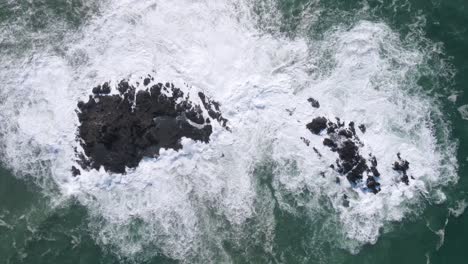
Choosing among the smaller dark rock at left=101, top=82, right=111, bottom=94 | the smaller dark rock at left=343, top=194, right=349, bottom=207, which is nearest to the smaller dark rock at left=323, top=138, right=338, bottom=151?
the smaller dark rock at left=343, top=194, right=349, bottom=207

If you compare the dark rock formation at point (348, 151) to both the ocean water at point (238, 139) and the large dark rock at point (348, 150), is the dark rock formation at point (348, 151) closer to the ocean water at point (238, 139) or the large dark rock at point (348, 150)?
the large dark rock at point (348, 150)

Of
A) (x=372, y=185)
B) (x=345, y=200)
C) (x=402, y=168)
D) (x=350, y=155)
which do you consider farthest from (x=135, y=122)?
(x=402, y=168)

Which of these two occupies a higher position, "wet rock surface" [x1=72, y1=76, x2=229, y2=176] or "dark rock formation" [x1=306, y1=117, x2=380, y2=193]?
"wet rock surface" [x1=72, y1=76, x2=229, y2=176]

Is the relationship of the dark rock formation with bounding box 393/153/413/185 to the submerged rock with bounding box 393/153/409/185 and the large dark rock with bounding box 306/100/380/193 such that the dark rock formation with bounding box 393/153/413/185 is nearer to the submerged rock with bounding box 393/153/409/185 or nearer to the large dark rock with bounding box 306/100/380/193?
the submerged rock with bounding box 393/153/409/185

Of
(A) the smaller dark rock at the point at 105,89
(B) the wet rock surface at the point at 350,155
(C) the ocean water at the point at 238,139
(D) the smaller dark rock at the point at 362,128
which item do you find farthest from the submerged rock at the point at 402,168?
(A) the smaller dark rock at the point at 105,89

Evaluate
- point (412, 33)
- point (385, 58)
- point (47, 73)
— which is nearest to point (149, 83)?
point (47, 73)

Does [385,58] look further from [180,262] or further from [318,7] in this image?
[180,262]
